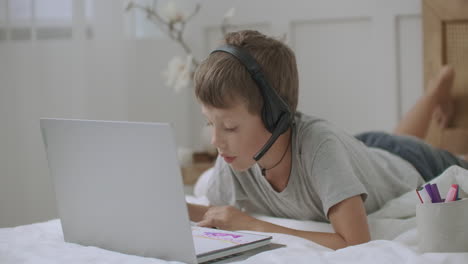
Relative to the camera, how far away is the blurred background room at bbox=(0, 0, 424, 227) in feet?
7.27

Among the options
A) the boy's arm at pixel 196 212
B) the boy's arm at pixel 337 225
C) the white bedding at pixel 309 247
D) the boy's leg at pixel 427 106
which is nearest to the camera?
the white bedding at pixel 309 247

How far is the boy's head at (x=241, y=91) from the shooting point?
3.95ft

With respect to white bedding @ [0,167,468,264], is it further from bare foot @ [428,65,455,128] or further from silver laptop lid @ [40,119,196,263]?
bare foot @ [428,65,455,128]

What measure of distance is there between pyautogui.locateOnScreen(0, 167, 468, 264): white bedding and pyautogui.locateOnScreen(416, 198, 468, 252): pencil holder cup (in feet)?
0.13

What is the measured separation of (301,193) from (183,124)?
153 cm

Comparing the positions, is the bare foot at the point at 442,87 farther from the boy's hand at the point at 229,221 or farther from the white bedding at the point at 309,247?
the boy's hand at the point at 229,221

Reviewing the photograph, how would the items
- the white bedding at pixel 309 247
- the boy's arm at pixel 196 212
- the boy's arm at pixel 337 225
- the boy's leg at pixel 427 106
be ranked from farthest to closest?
the boy's leg at pixel 427 106
the boy's arm at pixel 196 212
the boy's arm at pixel 337 225
the white bedding at pixel 309 247

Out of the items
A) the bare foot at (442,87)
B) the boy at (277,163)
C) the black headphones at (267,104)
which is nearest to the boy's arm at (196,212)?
the boy at (277,163)

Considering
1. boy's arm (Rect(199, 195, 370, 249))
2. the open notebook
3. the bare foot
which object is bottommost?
boy's arm (Rect(199, 195, 370, 249))

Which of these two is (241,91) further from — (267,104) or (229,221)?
(229,221)

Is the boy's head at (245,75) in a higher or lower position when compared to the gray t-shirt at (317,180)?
higher

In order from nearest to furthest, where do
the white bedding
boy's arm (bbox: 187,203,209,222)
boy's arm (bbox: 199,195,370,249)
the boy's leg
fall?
the white bedding, boy's arm (bbox: 199,195,370,249), boy's arm (bbox: 187,203,209,222), the boy's leg

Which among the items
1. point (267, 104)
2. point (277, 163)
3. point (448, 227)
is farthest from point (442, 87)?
point (448, 227)

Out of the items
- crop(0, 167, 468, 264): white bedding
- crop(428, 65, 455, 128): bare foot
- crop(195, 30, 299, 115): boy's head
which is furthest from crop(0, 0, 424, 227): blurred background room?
crop(195, 30, 299, 115): boy's head
